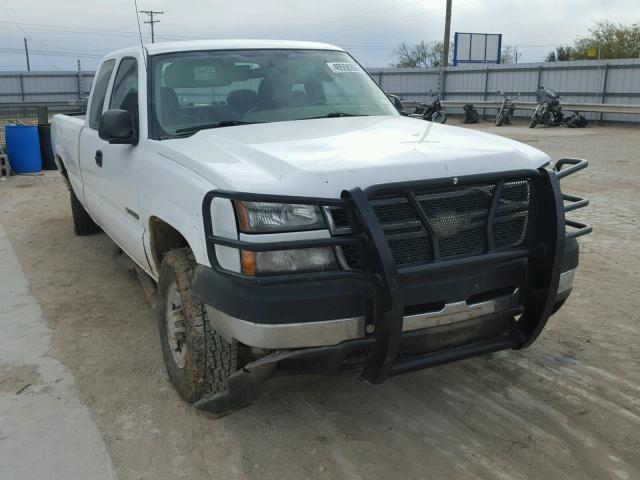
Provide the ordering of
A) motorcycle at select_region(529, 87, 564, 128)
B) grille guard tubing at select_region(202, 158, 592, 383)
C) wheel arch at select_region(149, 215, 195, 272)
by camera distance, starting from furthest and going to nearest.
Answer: motorcycle at select_region(529, 87, 564, 128), wheel arch at select_region(149, 215, 195, 272), grille guard tubing at select_region(202, 158, 592, 383)

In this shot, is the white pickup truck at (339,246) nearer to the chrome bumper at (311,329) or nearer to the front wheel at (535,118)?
the chrome bumper at (311,329)

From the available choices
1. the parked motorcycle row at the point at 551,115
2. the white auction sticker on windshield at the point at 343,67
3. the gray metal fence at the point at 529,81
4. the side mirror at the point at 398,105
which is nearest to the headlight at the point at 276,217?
the white auction sticker on windshield at the point at 343,67

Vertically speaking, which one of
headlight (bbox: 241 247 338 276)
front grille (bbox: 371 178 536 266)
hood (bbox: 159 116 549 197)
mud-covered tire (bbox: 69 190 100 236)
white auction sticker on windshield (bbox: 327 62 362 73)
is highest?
white auction sticker on windshield (bbox: 327 62 362 73)

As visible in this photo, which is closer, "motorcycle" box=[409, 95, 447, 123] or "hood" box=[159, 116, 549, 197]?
"hood" box=[159, 116, 549, 197]

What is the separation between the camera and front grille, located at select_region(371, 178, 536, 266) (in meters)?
2.80

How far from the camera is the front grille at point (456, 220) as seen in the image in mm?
2797

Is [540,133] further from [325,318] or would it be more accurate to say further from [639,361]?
[325,318]

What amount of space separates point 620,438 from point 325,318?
5.47 feet

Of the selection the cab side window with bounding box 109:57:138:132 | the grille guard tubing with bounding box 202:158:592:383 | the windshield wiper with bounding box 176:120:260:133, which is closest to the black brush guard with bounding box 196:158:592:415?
the grille guard tubing with bounding box 202:158:592:383

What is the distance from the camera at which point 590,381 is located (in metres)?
3.71

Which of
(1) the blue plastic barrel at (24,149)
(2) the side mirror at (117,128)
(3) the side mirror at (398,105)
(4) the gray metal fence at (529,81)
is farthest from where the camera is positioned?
(4) the gray metal fence at (529,81)

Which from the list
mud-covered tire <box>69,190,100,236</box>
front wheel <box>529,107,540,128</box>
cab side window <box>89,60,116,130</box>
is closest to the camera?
cab side window <box>89,60,116,130</box>

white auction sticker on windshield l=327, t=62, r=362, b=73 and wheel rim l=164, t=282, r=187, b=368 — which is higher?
white auction sticker on windshield l=327, t=62, r=362, b=73

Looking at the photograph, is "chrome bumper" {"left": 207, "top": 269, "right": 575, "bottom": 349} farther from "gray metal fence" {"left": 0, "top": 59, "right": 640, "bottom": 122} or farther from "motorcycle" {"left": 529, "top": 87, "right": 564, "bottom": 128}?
"gray metal fence" {"left": 0, "top": 59, "right": 640, "bottom": 122}
